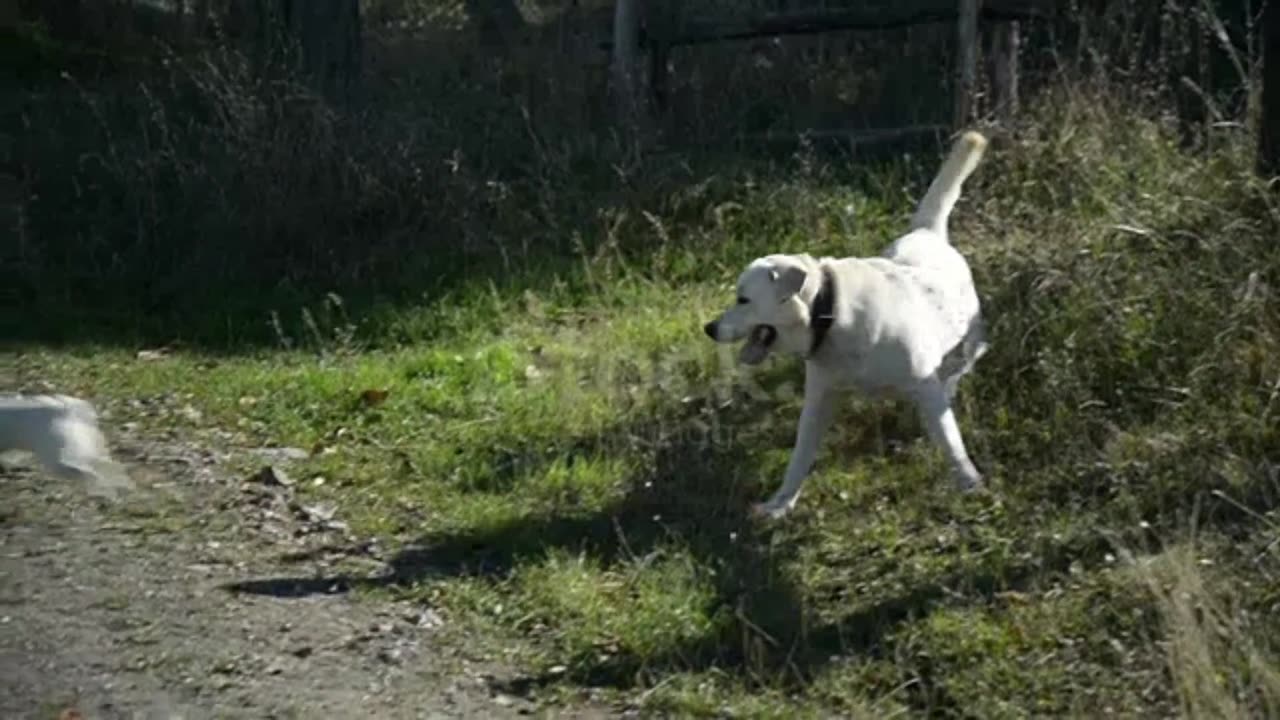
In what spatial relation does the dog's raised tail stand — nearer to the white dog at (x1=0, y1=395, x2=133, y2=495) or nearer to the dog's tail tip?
the dog's tail tip

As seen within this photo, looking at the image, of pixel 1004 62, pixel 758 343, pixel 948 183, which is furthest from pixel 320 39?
pixel 758 343

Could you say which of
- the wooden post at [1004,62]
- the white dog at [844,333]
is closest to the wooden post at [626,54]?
the wooden post at [1004,62]

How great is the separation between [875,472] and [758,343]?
71 cm

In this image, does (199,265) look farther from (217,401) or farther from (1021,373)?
(1021,373)

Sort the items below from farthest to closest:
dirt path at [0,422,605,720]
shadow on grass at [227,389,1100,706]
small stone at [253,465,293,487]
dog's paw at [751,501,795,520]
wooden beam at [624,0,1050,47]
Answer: wooden beam at [624,0,1050,47]
small stone at [253,465,293,487]
dog's paw at [751,501,795,520]
shadow on grass at [227,389,1100,706]
dirt path at [0,422,605,720]

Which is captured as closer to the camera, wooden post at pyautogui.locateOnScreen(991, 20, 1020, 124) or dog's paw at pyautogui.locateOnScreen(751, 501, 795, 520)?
dog's paw at pyautogui.locateOnScreen(751, 501, 795, 520)

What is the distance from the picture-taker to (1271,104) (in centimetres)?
739

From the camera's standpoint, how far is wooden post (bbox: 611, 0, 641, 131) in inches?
480

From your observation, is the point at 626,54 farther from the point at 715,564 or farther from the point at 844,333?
the point at 715,564

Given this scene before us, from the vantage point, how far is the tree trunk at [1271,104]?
7.38 m

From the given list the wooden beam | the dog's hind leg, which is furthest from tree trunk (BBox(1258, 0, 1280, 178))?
the wooden beam

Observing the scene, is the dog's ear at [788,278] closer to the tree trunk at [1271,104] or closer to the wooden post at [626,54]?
the tree trunk at [1271,104]

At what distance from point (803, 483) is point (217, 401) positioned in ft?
9.72

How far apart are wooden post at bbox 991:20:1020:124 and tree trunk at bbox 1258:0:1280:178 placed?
298 cm
